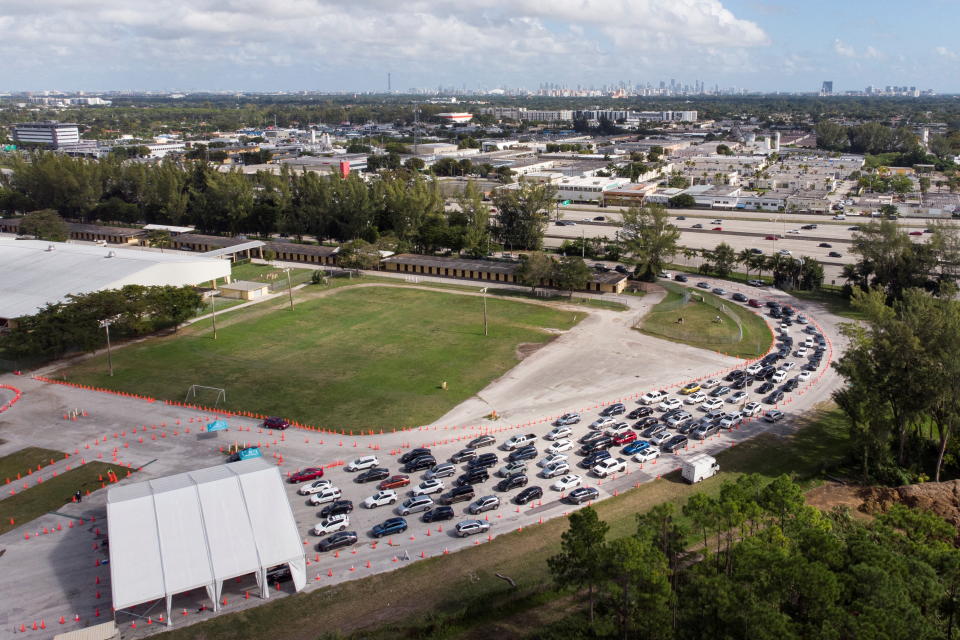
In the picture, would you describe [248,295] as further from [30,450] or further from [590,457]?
[590,457]

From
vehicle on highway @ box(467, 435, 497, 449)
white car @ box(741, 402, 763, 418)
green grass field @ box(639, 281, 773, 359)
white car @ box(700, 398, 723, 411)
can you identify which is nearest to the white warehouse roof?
vehicle on highway @ box(467, 435, 497, 449)

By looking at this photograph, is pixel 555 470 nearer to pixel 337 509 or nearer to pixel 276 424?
pixel 337 509

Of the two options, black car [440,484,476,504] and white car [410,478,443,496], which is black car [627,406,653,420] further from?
white car [410,478,443,496]

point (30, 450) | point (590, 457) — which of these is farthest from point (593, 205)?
point (30, 450)

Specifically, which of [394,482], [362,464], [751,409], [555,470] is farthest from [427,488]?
[751,409]

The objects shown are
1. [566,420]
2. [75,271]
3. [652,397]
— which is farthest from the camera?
[75,271]

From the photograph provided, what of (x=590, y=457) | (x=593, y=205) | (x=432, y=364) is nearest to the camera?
(x=590, y=457)

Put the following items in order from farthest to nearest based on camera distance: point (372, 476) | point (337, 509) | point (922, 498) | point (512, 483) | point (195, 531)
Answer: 1. point (372, 476)
2. point (512, 483)
3. point (337, 509)
4. point (922, 498)
5. point (195, 531)
